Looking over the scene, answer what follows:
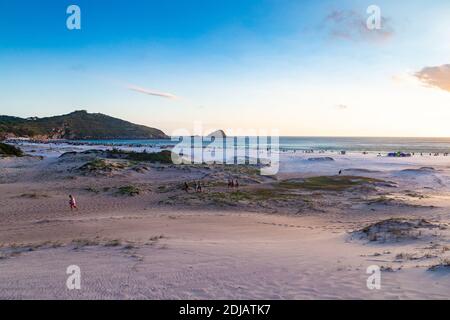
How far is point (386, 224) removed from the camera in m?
17.3

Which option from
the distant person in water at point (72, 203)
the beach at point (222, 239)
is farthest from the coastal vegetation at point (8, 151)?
the distant person in water at point (72, 203)

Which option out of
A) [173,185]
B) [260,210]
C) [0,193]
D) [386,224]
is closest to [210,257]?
[386,224]

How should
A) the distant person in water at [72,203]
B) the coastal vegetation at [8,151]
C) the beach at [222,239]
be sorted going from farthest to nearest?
the coastal vegetation at [8,151], the distant person in water at [72,203], the beach at [222,239]

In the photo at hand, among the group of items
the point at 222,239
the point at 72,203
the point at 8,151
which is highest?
the point at 8,151

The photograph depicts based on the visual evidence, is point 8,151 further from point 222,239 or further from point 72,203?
point 222,239

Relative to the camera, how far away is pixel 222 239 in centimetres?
1645

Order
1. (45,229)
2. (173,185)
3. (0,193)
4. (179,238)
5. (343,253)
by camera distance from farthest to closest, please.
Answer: (173,185)
(0,193)
(45,229)
(179,238)
(343,253)

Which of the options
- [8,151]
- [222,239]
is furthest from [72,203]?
[8,151]

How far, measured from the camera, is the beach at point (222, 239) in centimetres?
928

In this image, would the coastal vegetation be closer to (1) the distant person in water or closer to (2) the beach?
(2) the beach

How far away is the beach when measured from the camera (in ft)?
30.5

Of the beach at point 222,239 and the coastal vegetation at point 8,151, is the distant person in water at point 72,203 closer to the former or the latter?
the beach at point 222,239
